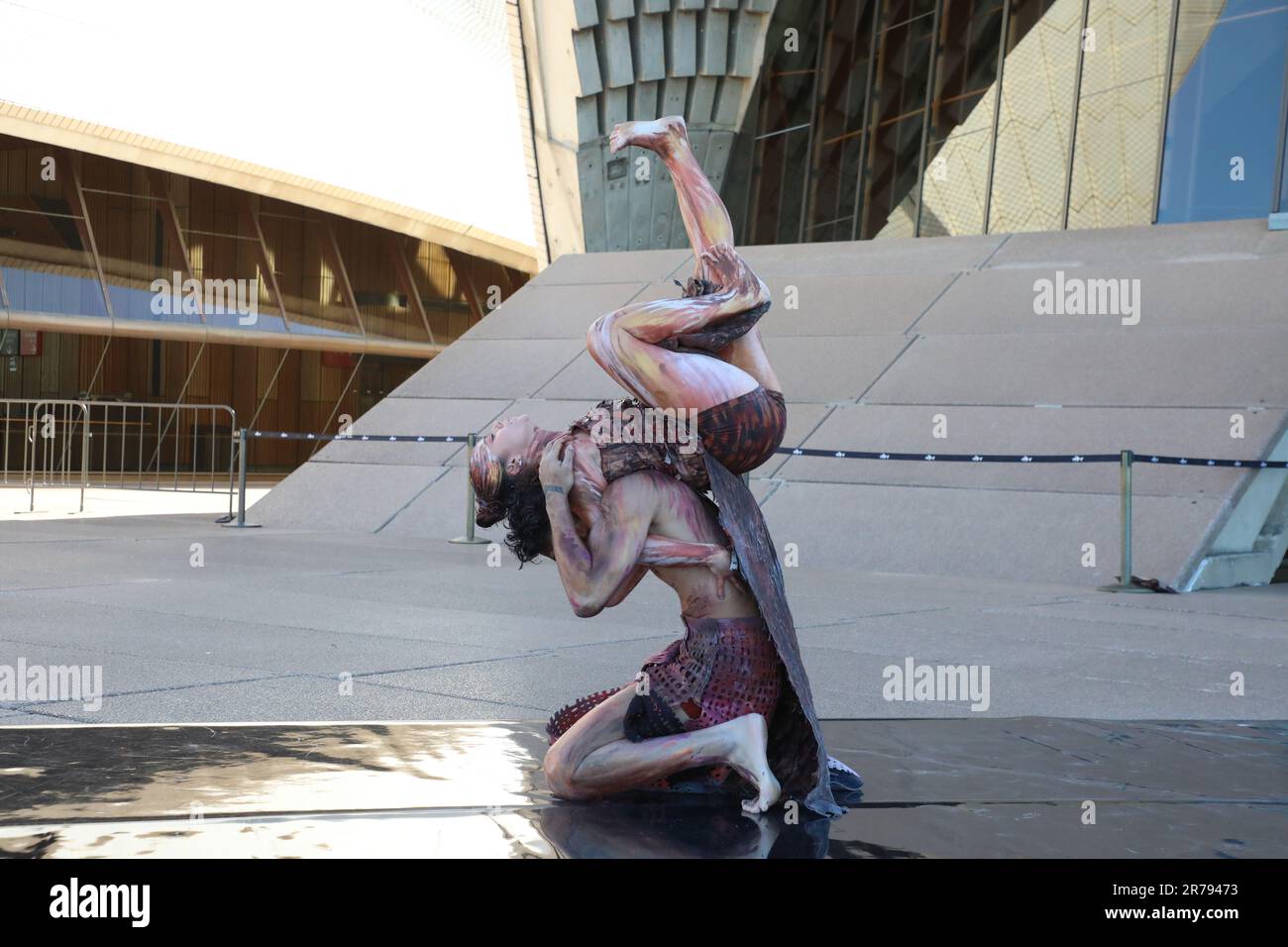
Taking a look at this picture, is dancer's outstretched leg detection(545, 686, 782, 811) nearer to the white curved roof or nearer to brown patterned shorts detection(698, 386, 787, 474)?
brown patterned shorts detection(698, 386, 787, 474)

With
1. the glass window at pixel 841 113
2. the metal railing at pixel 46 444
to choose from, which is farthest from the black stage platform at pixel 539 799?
the metal railing at pixel 46 444

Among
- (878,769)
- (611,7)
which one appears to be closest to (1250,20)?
(611,7)

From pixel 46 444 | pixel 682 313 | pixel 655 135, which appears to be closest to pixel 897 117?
pixel 46 444

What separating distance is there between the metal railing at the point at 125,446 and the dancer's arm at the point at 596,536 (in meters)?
21.2

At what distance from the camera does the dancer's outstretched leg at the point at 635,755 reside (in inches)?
152

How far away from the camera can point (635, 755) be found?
3.90m

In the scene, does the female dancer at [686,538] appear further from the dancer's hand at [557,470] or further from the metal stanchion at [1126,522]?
the metal stanchion at [1126,522]

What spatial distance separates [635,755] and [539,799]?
0.30m

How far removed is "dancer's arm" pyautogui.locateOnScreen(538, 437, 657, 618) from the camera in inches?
148

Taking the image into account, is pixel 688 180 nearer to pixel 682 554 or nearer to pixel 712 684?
pixel 682 554

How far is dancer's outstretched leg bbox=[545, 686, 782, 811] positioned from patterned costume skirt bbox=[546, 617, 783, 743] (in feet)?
0.14

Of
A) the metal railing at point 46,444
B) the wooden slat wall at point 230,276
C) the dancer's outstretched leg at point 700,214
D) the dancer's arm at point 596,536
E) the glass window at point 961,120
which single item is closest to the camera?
the dancer's arm at point 596,536

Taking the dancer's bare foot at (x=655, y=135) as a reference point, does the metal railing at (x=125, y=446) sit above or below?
above
